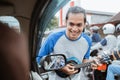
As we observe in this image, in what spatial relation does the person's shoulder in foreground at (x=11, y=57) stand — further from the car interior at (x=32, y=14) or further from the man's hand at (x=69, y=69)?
the man's hand at (x=69, y=69)

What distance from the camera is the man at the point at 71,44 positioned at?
2924mm

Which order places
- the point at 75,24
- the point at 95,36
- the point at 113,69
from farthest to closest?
1. the point at 95,36
2. the point at 113,69
3. the point at 75,24

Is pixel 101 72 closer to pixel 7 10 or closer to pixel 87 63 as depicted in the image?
pixel 87 63

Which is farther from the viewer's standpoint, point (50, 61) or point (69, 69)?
point (69, 69)

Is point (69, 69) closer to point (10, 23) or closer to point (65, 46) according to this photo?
point (65, 46)

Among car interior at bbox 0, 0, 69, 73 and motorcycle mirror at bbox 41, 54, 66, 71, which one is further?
motorcycle mirror at bbox 41, 54, 66, 71

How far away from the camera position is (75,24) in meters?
3.20

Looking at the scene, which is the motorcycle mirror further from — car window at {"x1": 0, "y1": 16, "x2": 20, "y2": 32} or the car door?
car window at {"x1": 0, "y1": 16, "x2": 20, "y2": 32}

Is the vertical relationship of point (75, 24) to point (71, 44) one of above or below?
above

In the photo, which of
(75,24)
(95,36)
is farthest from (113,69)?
(75,24)

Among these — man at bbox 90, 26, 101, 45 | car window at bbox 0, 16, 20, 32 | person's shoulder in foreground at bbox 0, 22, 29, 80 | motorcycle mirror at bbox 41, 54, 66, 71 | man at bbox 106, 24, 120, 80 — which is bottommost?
man at bbox 106, 24, 120, 80

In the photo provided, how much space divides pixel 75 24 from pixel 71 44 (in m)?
0.28

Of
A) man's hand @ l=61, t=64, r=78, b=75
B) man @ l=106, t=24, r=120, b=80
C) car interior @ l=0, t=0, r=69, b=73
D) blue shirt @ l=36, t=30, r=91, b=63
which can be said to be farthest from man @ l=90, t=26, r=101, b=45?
car interior @ l=0, t=0, r=69, b=73

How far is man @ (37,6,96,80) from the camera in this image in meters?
2.92
